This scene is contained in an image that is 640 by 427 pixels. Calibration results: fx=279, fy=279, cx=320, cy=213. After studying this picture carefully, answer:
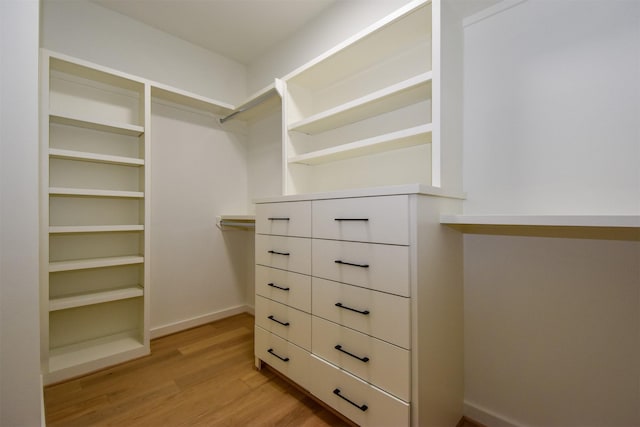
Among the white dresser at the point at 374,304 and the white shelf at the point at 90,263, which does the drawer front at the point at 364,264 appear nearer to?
the white dresser at the point at 374,304

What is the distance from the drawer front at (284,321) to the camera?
56.7 inches

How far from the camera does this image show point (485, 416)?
1.33m

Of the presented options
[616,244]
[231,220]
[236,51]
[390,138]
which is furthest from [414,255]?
[236,51]

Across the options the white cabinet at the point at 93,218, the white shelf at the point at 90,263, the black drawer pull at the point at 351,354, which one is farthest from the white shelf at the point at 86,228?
the black drawer pull at the point at 351,354

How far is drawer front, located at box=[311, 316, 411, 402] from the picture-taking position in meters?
1.06

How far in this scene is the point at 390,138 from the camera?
136 centimetres

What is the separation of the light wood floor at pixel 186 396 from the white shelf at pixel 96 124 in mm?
1602

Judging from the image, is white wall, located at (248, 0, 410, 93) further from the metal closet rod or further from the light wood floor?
the light wood floor

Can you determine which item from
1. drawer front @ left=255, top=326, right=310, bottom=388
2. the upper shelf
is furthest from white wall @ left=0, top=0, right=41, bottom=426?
the upper shelf

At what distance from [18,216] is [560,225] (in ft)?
5.81

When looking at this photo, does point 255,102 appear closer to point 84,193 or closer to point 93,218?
point 84,193

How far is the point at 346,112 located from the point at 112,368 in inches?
86.5

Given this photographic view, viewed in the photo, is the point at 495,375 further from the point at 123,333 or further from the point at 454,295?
the point at 123,333

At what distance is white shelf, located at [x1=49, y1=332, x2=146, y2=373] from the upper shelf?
7.23 feet
